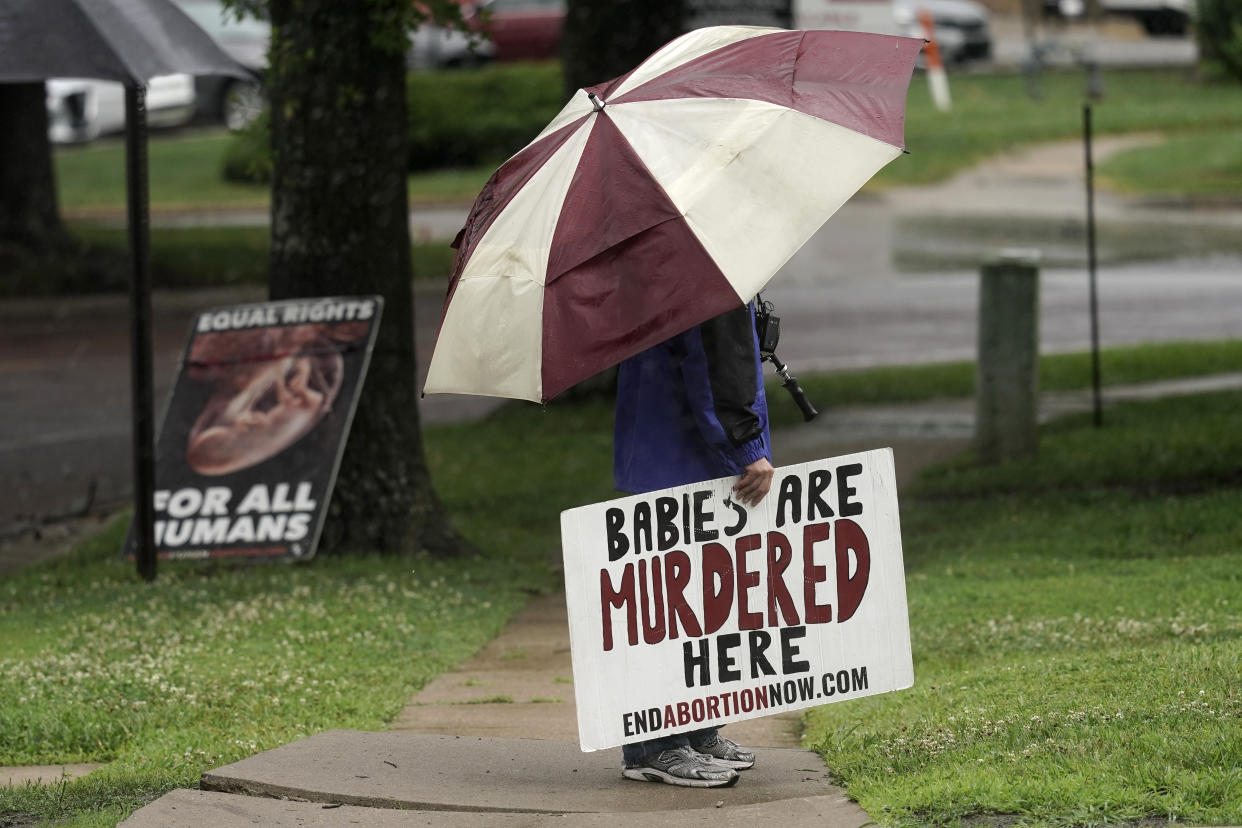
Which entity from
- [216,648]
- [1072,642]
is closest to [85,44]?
[216,648]

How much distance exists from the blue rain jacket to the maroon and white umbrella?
0.30 metres

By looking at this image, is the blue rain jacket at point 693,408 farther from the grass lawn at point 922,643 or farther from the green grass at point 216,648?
the green grass at point 216,648

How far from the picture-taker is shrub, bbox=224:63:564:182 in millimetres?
29500

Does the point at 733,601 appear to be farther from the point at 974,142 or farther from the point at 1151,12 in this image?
the point at 1151,12

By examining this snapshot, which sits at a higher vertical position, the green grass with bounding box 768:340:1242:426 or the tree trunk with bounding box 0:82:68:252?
the tree trunk with bounding box 0:82:68:252

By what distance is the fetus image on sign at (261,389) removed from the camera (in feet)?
28.9

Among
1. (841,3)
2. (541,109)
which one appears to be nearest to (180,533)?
(841,3)

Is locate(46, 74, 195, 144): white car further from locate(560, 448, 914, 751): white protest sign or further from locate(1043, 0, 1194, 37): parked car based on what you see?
locate(560, 448, 914, 751): white protest sign

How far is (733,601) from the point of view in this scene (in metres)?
4.87

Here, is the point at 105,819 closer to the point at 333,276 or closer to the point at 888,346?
the point at 333,276

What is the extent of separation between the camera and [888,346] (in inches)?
650

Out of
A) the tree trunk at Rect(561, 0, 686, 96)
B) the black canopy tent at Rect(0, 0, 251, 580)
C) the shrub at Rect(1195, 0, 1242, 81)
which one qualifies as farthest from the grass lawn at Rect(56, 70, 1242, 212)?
the black canopy tent at Rect(0, 0, 251, 580)

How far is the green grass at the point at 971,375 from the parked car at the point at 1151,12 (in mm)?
33954

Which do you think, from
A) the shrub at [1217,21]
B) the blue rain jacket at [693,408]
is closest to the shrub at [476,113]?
the shrub at [1217,21]
